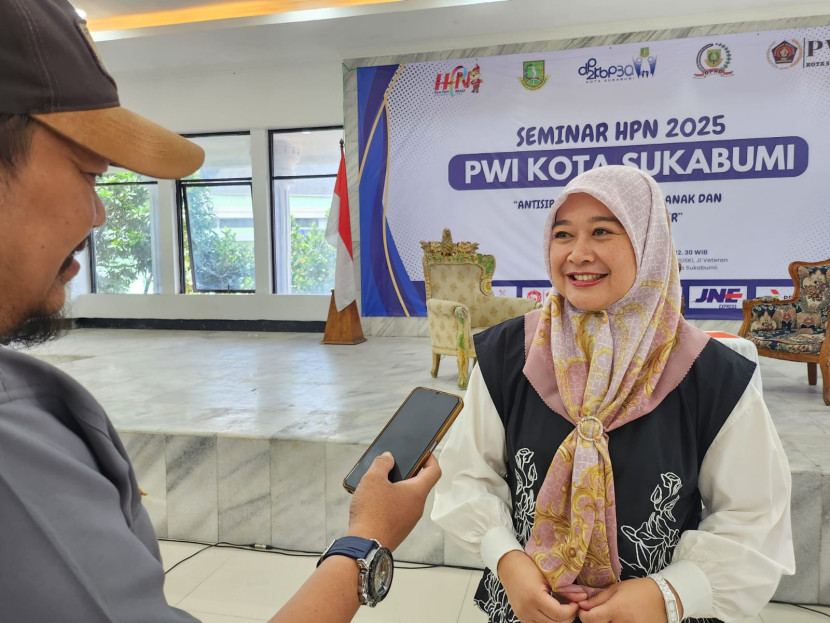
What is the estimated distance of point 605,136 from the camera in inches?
238

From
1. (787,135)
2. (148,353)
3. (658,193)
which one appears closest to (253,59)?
(148,353)

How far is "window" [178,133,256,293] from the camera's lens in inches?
300

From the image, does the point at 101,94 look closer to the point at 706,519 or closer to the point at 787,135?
the point at 706,519

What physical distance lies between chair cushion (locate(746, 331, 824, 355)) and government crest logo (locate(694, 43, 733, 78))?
10.0 feet

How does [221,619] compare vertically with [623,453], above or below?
below

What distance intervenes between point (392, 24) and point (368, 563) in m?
6.14

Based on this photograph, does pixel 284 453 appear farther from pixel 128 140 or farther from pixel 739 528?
pixel 128 140

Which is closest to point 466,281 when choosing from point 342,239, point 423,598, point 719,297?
point 342,239

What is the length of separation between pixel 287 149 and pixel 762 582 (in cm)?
733

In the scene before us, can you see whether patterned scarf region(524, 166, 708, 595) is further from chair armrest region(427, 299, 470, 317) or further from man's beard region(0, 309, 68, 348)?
chair armrest region(427, 299, 470, 317)

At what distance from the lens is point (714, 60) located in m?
5.75

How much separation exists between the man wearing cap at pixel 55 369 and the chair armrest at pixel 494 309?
4148 millimetres

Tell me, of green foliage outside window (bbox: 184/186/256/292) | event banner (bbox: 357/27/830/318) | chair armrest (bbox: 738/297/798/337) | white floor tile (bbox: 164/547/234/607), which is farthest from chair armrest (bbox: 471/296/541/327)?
green foliage outside window (bbox: 184/186/256/292)

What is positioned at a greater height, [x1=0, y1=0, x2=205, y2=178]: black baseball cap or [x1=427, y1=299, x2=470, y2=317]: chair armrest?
[x1=0, y1=0, x2=205, y2=178]: black baseball cap
